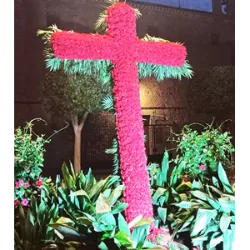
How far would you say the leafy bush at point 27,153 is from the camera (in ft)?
5.28

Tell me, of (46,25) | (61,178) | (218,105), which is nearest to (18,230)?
(61,178)

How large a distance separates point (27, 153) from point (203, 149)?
35.7 inches

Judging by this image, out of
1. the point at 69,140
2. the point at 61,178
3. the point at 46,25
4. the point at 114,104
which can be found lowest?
the point at 61,178

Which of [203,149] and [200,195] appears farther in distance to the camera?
[203,149]

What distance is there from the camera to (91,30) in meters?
1.65

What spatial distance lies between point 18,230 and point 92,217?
270 mm

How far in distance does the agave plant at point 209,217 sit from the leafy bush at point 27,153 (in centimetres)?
63

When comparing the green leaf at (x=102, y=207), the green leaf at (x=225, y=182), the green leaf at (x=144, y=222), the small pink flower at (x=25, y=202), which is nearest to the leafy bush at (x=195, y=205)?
the green leaf at (x=225, y=182)

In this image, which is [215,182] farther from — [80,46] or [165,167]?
[80,46]

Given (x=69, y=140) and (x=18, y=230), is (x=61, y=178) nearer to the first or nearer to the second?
(x=69, y=140)

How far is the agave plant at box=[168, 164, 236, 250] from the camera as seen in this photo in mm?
1442

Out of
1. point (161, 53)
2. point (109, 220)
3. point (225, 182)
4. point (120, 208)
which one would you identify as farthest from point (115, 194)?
point (161, 53)

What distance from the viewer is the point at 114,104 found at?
1497 millimetres

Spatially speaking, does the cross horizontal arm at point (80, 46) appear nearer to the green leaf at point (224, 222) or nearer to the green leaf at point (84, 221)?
the green leaf at point (84, 221)
